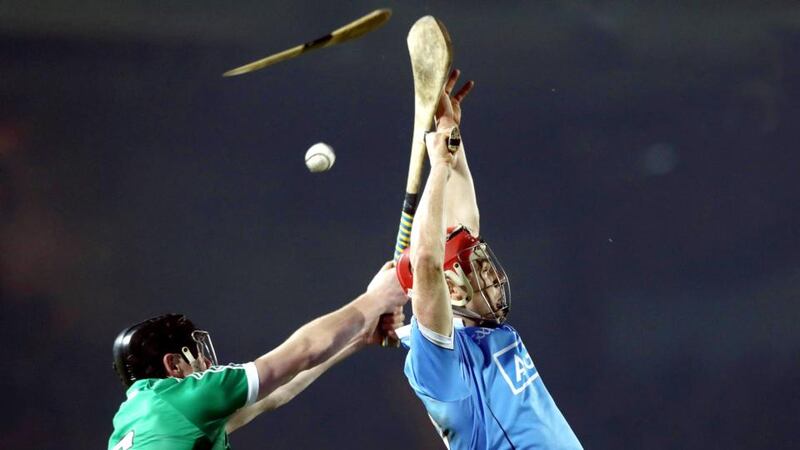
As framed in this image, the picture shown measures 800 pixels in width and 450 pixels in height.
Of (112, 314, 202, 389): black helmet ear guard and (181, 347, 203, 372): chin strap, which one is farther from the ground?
(112, 314, 202, 389): black helmet ear guard

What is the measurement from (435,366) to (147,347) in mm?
810

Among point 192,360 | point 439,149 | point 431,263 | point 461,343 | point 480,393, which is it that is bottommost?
point 480,393

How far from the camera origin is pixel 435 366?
7.27 ft

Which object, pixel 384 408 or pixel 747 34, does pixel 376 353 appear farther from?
pixel 747 34

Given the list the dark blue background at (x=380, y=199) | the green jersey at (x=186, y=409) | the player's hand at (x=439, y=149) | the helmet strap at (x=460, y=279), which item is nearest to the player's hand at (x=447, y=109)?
the player's hand at (x=439, y=149)

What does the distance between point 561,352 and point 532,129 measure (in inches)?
39.2

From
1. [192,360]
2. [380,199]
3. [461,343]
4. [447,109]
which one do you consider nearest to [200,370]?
[192,360]

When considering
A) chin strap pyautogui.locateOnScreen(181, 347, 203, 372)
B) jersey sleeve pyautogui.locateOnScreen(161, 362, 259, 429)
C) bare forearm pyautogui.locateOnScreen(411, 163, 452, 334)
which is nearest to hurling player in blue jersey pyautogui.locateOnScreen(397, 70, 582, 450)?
bare forearm pyautogui.locateOnScreen(411, 163, 452, 334)

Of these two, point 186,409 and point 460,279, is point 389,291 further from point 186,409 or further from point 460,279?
point 186,409

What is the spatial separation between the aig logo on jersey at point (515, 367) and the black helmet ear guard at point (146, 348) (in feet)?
2.91

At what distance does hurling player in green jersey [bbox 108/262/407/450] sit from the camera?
2.30 m

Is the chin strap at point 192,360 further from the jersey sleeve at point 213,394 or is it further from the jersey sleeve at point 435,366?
the jersey sleeve at point 435,366

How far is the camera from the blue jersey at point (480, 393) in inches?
87.8

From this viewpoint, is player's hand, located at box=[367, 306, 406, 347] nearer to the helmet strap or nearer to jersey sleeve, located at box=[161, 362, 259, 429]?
the helmet strap
